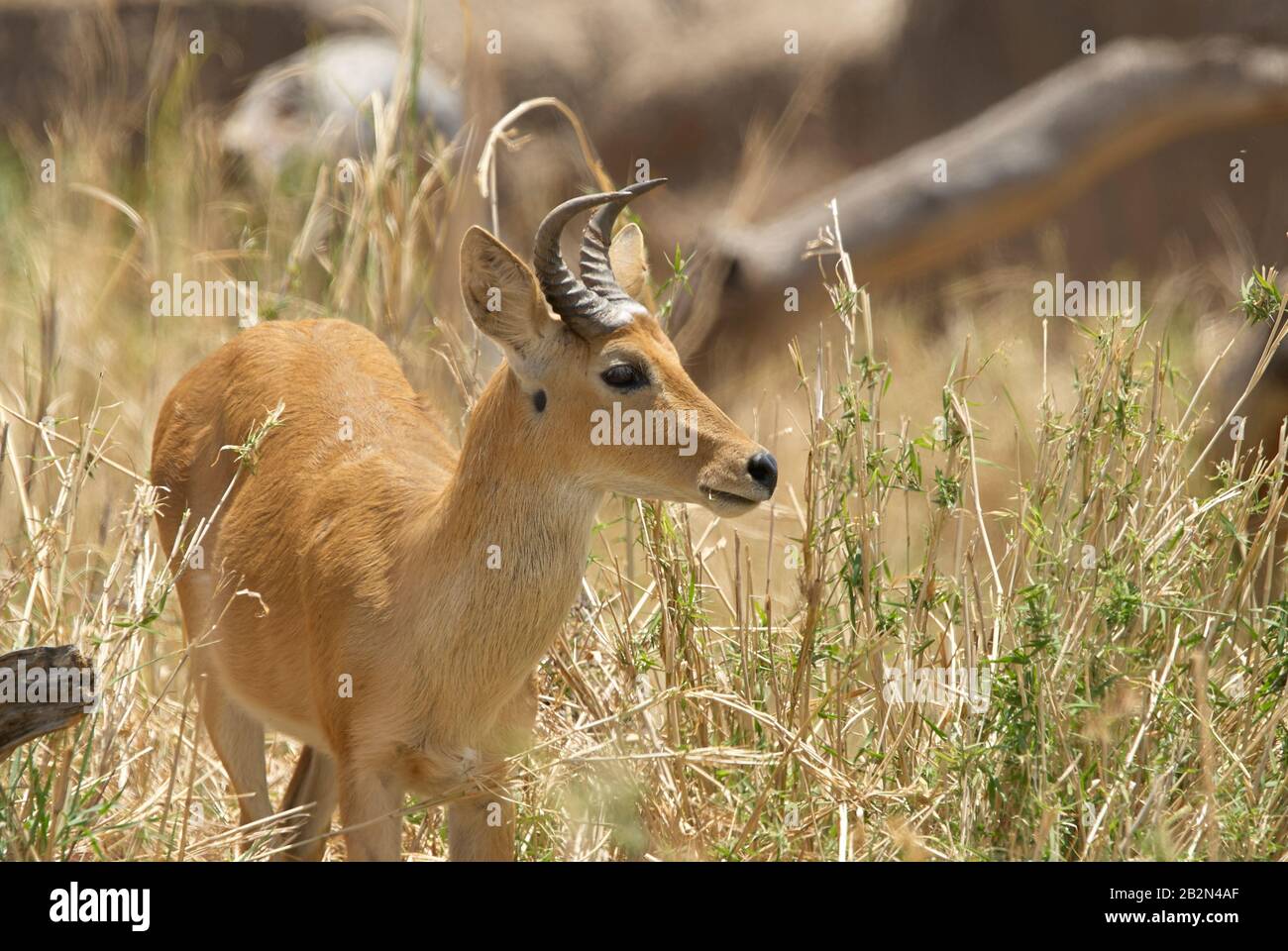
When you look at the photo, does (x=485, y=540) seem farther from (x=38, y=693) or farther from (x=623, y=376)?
(x=38, y=693)

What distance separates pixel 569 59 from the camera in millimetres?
13391

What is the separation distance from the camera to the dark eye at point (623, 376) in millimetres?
4164

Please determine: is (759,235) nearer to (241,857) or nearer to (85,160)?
(85,160)

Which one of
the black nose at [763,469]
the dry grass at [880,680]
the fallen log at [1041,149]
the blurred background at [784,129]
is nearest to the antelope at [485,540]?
the black nose at [763,469]

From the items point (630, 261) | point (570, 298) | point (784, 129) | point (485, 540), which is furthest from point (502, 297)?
point (784, 129)

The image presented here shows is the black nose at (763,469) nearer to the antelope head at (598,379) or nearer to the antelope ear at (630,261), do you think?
the antelope head at (598,379)

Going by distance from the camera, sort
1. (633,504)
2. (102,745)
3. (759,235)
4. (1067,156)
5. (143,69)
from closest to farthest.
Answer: (102,745) → (633,504) → (759,235) → (1067,156) → (143,69)

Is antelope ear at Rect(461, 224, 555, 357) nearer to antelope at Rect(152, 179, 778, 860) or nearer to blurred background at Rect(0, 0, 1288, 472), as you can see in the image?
antelope at Rect(152, 179, 778, 860)

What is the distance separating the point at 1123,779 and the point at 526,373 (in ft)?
6.25

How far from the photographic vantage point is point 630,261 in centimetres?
493

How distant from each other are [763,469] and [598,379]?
51cm

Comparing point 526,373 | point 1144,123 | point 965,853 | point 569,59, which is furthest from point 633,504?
point 569,59

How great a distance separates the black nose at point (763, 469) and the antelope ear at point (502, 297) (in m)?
0.69

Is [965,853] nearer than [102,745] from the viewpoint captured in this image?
Yes
